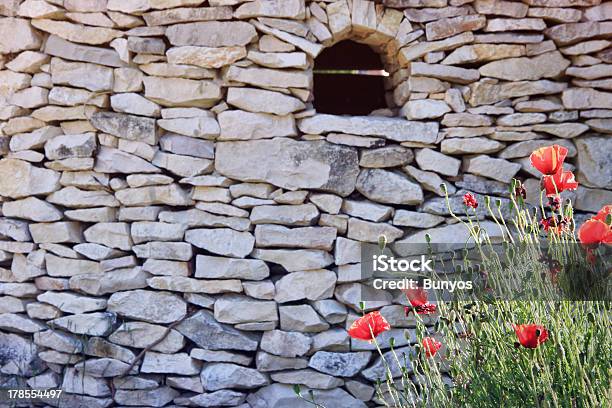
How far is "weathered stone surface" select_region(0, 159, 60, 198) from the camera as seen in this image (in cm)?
353

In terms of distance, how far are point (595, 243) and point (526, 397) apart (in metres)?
0.47

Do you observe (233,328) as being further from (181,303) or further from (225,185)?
(225,185)

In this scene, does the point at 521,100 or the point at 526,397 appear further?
the point at 521,100

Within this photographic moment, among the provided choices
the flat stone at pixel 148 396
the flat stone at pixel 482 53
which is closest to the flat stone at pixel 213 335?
the flat stone at pixel 148 396

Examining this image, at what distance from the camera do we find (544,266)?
2.24m

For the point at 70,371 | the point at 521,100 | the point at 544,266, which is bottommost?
the point at 70,371

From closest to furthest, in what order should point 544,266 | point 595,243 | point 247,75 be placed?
point 595,243 < point 544,266 < point 247,75

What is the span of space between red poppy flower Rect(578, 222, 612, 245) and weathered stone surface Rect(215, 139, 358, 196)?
1.66 meters

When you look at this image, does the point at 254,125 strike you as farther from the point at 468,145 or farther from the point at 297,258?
the point at 468,145

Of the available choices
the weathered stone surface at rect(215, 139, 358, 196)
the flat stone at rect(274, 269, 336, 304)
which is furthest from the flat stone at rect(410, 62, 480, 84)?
the flat stone at rect(274, 269, 336, 304)

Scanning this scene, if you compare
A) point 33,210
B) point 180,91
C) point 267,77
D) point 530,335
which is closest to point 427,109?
point 267,77

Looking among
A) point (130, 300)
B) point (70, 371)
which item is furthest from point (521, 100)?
point (70, 371)

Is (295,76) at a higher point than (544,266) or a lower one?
higher

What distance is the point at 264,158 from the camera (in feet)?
11.1
